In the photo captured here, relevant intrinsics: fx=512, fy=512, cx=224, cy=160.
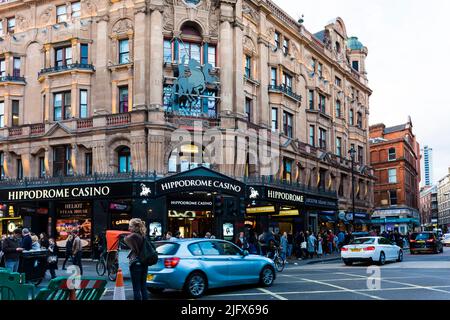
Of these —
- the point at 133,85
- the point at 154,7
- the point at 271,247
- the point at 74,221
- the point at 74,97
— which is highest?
the point at 154,7

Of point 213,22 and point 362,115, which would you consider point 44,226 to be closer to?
point 213,22

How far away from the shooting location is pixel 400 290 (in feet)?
45.1

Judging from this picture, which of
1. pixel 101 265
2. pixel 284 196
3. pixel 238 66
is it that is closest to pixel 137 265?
pixel 101 265

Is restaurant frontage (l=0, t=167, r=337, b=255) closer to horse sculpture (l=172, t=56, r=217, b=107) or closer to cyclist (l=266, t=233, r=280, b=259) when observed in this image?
cyclist (l=266, t=233, r=280, b=259)

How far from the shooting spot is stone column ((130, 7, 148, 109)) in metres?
29.9

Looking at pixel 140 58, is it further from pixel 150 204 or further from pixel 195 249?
pixel 195 249

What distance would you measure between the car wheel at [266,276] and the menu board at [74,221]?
1752cm

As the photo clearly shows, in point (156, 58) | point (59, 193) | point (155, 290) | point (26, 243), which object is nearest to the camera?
point (155, 290)

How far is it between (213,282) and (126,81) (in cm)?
2008

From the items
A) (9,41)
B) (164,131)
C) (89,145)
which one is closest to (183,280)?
(164,131)

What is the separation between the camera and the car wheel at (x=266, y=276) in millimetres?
15102

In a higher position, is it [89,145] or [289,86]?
[289,86]

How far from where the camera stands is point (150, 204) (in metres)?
28.8

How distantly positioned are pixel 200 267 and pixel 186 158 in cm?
1775
